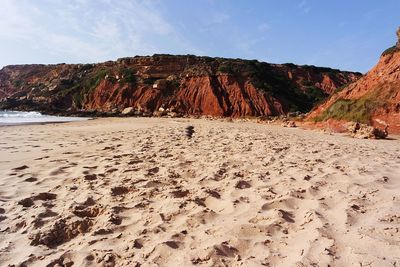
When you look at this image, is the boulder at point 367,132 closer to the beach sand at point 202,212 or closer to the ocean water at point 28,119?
the beach sand at point 202,212

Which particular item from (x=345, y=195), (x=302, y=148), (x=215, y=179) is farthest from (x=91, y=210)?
(x=302, y=148)

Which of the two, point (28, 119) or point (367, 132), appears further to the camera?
point (28, 119)

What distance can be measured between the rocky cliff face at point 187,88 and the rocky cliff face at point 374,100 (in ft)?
73.1

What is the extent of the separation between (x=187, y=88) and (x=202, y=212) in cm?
4509

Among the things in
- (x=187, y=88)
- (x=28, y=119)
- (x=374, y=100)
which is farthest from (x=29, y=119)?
(x=374, y=100)

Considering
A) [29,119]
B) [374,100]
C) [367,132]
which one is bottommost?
[29,119]

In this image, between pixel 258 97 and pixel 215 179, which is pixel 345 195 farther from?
pixel 258 97

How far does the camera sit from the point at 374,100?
63.2 feet

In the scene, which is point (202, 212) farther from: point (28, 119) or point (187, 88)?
point (187, 88)

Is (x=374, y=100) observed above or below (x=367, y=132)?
above

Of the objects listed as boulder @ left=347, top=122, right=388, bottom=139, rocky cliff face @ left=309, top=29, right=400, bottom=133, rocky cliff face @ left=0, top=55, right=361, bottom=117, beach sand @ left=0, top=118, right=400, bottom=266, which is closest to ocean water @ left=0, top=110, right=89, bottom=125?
rocky cliff face @ left=0, top=55, right=361, bottom=117

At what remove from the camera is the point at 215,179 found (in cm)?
555

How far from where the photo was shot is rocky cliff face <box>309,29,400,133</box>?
18.2 meters

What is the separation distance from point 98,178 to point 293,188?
2940 mm
